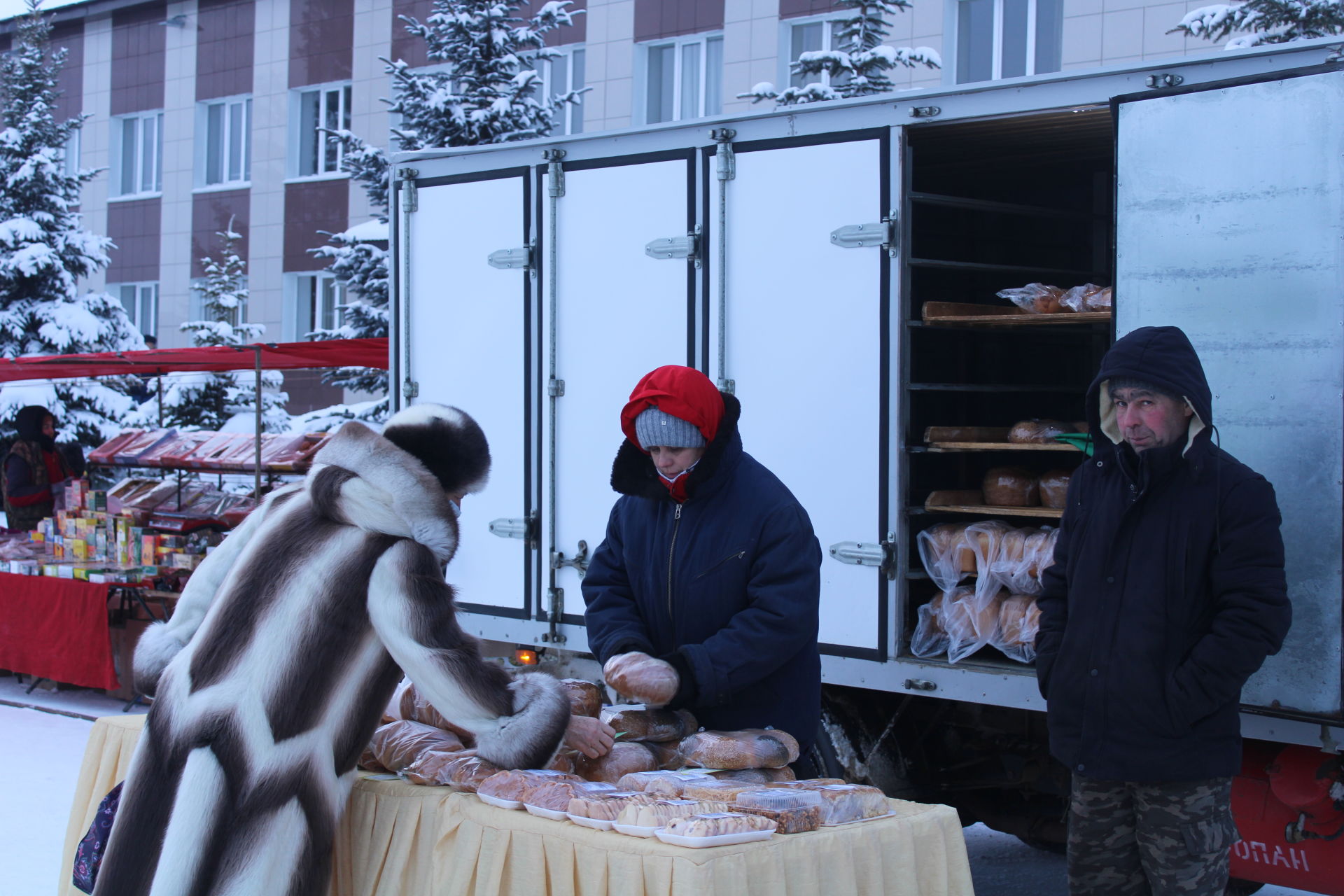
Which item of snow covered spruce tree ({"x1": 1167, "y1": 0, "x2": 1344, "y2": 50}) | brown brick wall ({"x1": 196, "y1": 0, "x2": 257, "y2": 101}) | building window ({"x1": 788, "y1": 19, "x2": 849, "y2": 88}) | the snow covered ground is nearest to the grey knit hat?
the snow covered ground

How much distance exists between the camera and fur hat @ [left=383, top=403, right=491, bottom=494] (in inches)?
119

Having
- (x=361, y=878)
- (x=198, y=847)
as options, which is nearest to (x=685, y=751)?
(x=361, y=878)

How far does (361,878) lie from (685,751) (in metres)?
0.87

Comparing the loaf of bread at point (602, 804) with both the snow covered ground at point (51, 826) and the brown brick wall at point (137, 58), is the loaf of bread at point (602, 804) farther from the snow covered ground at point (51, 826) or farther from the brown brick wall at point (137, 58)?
the brown brick wall at point (137, 58)

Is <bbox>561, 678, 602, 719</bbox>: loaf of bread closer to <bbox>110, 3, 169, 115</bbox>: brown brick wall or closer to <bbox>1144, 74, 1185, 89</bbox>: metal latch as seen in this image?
<bbox>1144, 74, 1185, 89</bbox>: metal latch

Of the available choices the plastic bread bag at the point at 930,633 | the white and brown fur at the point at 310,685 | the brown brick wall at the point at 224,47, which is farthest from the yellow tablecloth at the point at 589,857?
the brown brick wall at the point at 224,47

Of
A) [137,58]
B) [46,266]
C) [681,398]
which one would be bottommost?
[681,398]

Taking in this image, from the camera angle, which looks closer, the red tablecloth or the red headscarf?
the red headscarf

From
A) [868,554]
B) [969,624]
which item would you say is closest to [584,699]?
[868,554]

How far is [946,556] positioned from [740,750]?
218 cm

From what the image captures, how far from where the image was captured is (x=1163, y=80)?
423 cm

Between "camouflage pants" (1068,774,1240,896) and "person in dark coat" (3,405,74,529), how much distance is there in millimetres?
10583

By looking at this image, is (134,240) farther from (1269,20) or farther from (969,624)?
(969,624)

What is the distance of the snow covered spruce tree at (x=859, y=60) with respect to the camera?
11.9 meters
